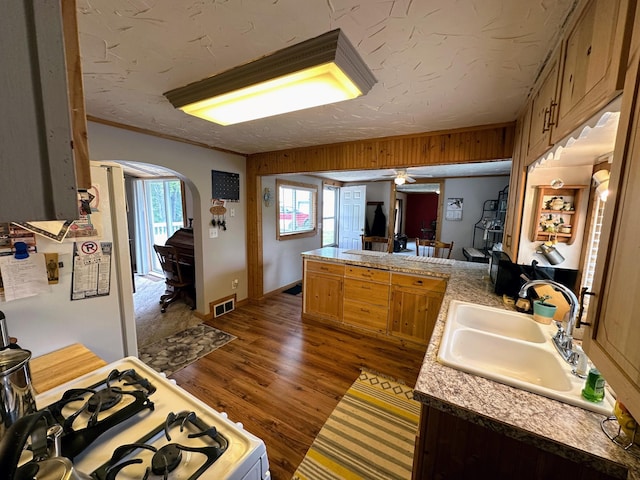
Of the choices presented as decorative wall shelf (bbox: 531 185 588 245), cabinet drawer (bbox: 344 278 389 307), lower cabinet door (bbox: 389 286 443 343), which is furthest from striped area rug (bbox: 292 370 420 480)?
decorative wall shelf (bbox: 531 185 588 245)

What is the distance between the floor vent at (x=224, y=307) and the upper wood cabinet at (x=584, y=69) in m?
3.68

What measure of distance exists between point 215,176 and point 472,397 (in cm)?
346

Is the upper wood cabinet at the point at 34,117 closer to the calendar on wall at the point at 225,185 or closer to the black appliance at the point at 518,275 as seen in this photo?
the black appliance at the point at 518,275

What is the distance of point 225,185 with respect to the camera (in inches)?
141

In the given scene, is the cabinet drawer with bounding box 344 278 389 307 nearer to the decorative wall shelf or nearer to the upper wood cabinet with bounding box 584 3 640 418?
the decorative wall shelf

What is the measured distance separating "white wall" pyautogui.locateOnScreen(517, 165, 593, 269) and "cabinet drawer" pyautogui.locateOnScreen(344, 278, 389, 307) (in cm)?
134

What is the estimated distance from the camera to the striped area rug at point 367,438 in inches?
61.6

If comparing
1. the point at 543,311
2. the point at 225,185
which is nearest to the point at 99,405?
the point at 543,311

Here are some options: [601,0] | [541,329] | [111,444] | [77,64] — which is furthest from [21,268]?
[541,329]

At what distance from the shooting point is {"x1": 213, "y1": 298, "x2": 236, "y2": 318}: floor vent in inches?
141

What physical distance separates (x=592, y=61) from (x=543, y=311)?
1.24m

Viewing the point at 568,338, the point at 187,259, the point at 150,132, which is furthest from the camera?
Result: the point at 187,259

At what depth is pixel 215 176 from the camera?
135 inches

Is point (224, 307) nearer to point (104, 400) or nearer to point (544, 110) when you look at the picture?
point (104, 400)
